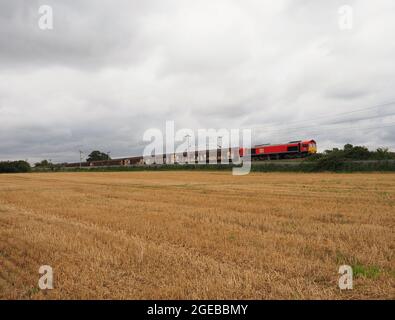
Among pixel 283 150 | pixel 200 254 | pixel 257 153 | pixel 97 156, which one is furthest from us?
pixel 97 156

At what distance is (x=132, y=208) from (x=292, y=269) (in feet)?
29.0

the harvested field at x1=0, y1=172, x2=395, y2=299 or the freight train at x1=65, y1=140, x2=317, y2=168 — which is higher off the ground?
the freight train at x1=65, y1=140, x2=317, y2=168

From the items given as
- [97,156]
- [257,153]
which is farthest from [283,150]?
[97,156]

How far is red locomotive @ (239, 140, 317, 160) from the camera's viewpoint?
6494 cm

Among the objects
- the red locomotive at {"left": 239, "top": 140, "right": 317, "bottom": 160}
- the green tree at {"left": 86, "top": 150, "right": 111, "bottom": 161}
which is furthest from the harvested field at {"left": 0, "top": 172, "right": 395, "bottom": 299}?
the green tree at {"left": 86, "top": 150, "right": 111, "bottom": 161}

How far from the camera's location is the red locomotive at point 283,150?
213 feet

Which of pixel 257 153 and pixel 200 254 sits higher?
pixel 257 153

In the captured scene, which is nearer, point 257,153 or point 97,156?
point 257,153

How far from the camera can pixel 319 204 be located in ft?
47.0

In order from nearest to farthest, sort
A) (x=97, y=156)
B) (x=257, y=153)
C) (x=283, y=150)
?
(x=283, y=150), (x=257, y=153), (x=97, y=156)

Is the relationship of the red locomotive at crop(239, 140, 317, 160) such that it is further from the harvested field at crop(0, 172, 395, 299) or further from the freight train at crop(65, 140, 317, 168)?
the harvested field at crop(0, 172, 395, 299)

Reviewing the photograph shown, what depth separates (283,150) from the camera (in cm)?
6712

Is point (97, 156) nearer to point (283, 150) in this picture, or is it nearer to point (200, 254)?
point (283, 150)
